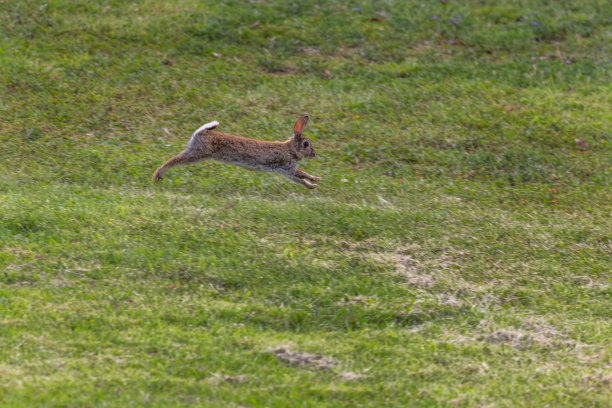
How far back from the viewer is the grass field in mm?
8227

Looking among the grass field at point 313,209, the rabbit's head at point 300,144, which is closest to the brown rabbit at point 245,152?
the rabbit's head at point 300,144

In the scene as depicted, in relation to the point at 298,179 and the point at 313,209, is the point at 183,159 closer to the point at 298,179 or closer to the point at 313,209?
the point at 298,179

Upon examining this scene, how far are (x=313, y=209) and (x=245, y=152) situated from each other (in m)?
1.56

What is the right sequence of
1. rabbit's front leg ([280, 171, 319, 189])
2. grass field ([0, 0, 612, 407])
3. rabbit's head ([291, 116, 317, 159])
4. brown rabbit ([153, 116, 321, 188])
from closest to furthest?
grass field ([0, 0, 612, 407]) → brown rabbit ([153, 116, 321, 188]) → rabbit's head ([291, 116, 317, 159]) → rabbit's front leg ([280, 171, 319, 189])

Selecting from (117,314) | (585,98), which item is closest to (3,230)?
(117,314)

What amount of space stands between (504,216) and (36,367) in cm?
810

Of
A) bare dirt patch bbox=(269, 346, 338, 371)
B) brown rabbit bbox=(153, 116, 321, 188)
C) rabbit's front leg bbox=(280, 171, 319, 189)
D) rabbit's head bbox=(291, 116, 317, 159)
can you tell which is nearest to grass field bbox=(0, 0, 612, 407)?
bare dirt patch bbox=(269, 346, 338, 371)

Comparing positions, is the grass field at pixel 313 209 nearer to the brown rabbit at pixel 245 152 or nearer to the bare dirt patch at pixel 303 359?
the bare dirt patch at pixel 303 359

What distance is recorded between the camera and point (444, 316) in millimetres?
9695

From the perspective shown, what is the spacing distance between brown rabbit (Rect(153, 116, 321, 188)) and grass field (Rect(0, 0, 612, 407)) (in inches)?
27.9

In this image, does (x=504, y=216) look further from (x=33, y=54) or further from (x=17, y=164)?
(x=33, y=54)

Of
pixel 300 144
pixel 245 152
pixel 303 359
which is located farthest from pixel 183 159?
pixel 303 359

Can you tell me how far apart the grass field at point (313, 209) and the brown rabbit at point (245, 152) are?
0.71 meters

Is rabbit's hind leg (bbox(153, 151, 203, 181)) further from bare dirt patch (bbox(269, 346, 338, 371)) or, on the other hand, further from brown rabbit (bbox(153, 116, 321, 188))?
bare dirt patch (bbox(269, 346, 338, 371))
